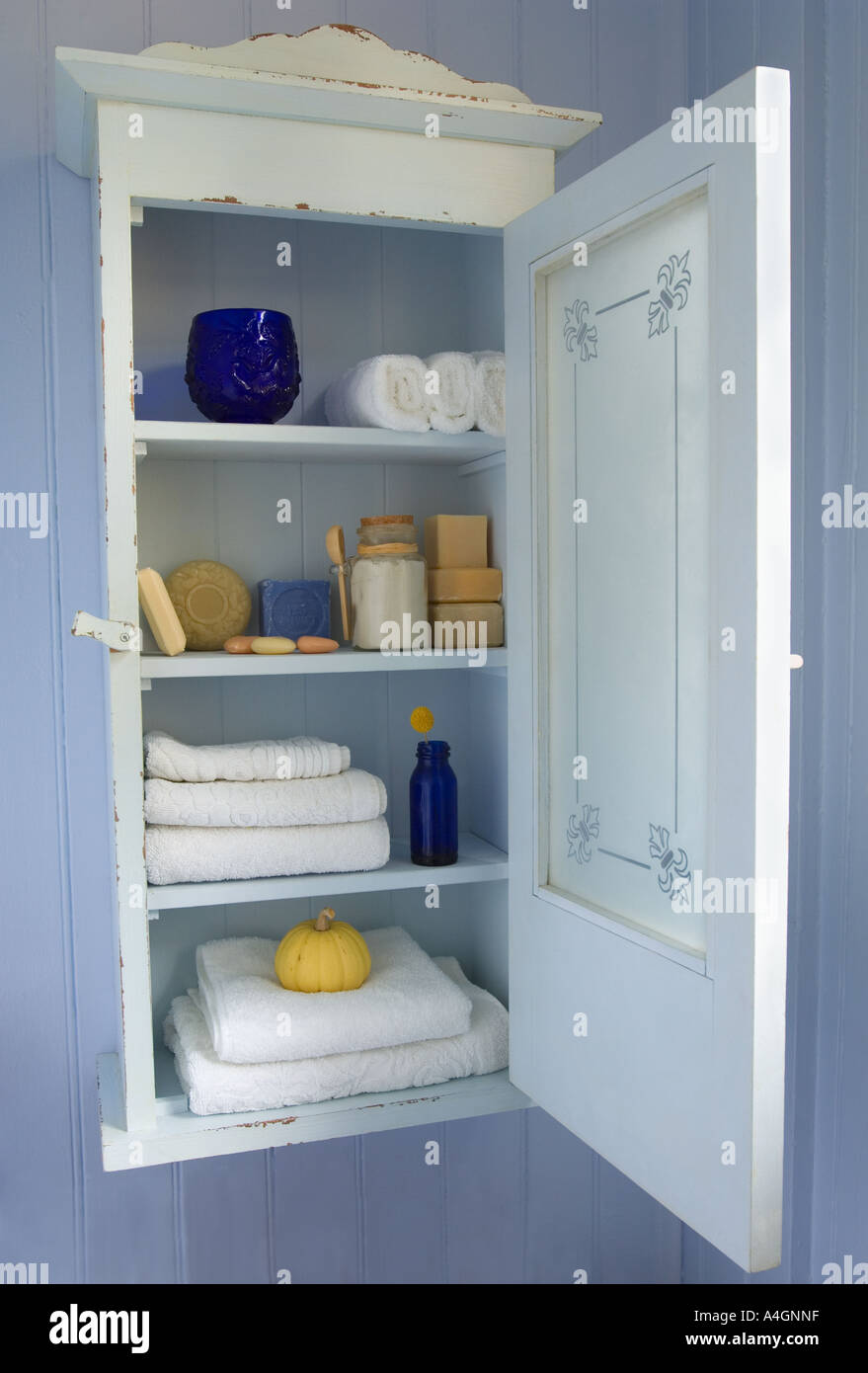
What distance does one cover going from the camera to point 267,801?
3.97ft

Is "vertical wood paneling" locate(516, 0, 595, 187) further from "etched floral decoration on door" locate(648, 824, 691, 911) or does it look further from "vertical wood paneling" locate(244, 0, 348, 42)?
"etched floral decoration on door" locate(648, 824, 691, 911)

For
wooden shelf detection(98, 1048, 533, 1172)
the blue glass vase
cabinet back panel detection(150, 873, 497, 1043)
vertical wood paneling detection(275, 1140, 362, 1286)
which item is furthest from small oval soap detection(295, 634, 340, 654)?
vertical wood paneling detection(275, 1140, 362, 1286)

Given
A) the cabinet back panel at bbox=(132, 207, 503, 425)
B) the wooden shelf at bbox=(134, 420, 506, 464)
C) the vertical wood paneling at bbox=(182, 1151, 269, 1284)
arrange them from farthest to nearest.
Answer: the vertical wood paneling at bbox=(182, 1151, 269, 1284) → the cabinet back panel at bbox=(132, 207, 503, 425) → the wooden shelf at bbox=(134, 420, 506, 464)

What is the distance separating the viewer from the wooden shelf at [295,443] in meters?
1.12

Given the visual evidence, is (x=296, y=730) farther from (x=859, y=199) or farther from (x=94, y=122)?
(x=859, y=199)

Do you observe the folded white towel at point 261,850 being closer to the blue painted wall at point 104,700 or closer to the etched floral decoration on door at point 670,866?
the blue painted wall at point 104,700

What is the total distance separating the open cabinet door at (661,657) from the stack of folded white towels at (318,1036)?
0.28 feet

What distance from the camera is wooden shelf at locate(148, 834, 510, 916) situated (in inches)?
45.2

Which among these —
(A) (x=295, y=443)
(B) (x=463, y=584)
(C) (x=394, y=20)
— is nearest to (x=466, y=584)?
(B) (x=463, y=584)

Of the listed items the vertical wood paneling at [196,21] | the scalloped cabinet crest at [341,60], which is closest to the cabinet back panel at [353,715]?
the scalloped cabinet crest at [341,60]

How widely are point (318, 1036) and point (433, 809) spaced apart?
0.27 m

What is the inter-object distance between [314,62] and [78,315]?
401mm

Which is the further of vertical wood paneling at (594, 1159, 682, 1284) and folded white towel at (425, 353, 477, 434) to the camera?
vertical wood paneling at (594, 1159, 682, 1284)
